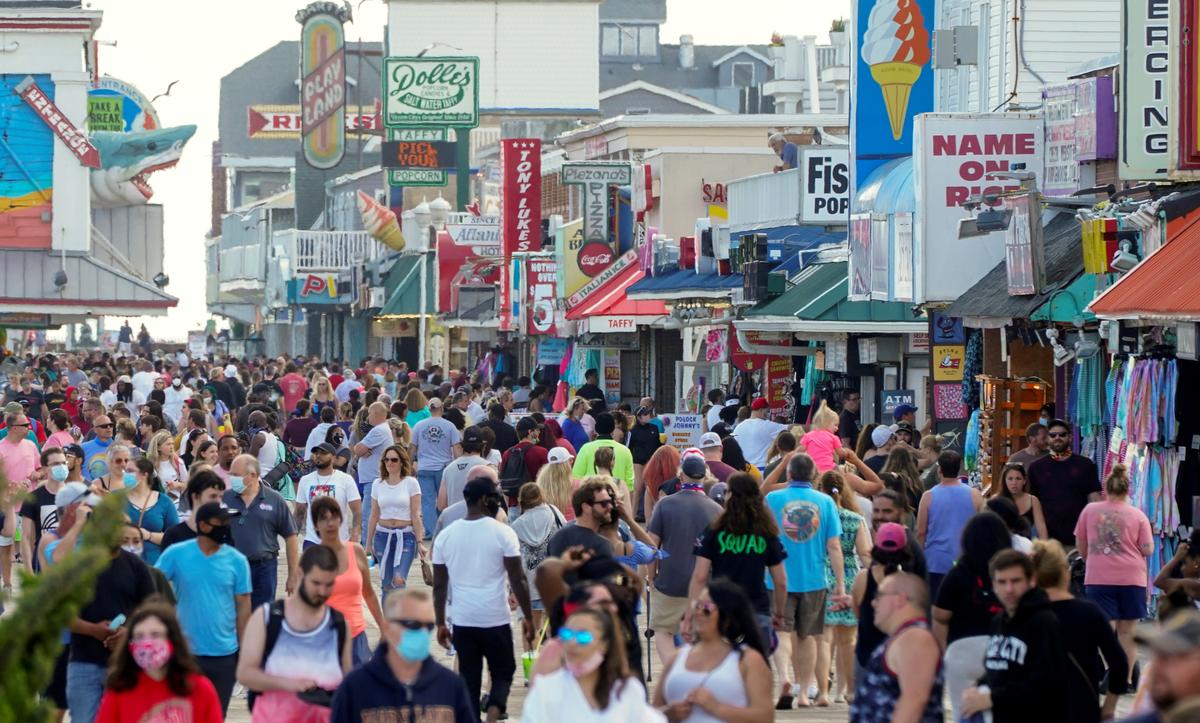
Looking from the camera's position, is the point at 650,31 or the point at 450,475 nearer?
the point at 450,475

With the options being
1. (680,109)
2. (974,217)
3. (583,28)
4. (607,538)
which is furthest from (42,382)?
(583,28)

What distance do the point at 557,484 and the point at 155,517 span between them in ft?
8.43

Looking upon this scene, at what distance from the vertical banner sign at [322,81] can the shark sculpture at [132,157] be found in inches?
1120

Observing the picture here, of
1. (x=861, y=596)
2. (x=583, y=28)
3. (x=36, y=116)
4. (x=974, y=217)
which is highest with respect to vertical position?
(x=583, y=28)

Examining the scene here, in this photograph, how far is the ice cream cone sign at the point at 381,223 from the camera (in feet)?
180

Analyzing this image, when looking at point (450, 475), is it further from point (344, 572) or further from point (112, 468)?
point (344, 572)

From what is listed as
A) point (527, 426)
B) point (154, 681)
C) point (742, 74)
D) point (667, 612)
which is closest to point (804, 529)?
point (667, 612)

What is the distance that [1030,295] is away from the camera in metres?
18.1

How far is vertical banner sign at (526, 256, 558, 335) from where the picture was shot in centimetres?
3797

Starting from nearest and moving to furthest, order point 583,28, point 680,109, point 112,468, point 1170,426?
point 112,468 → point 1170,426 → point 680,109 → point 583,28

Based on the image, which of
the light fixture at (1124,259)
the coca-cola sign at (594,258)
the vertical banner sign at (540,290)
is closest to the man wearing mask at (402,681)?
the light fixture at (1124,259)

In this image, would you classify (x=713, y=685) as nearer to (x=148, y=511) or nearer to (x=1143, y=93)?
(x=148, y=511)

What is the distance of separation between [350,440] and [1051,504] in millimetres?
9352

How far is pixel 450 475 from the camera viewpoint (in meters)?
16.4
